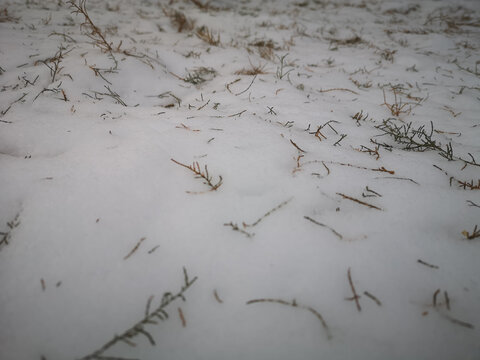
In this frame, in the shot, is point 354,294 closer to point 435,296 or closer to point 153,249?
point 435,296

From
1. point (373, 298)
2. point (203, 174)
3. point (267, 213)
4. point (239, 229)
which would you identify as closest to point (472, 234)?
point (373, 298)

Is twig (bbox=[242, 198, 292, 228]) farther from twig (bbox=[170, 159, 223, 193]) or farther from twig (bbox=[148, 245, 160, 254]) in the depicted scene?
twig (bbox=[148, 245, 160, 254])

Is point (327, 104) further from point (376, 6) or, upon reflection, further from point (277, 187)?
point (376, 6)

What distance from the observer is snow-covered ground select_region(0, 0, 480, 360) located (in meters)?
0.72

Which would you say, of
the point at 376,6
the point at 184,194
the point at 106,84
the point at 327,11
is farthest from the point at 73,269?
the point at 376,6

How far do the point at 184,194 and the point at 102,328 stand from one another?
50cm

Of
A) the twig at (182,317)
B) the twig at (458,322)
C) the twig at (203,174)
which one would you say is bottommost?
the twig at (182,317)

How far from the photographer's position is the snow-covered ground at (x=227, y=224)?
72 cm

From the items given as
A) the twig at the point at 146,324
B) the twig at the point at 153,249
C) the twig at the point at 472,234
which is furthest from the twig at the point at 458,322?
the twig at the point at 153,249

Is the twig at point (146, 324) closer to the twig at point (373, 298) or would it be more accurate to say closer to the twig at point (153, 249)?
the twig at point (153, 249)

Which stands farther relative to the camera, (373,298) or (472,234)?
(472,234)

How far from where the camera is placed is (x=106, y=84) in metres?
1.78

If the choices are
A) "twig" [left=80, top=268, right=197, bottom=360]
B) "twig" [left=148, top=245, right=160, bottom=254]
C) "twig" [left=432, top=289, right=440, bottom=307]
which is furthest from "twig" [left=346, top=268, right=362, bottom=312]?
"twig" [left=148, top=245, right=160, bottom=254]

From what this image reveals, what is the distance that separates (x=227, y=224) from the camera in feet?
2.99
